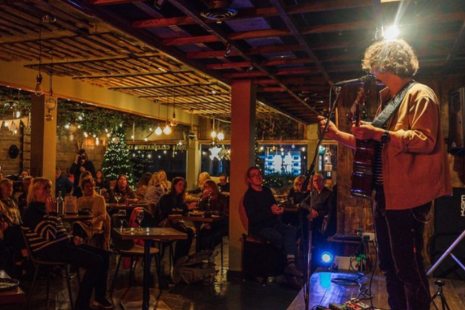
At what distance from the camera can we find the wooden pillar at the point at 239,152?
7438mm

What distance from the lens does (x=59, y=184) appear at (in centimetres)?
1269

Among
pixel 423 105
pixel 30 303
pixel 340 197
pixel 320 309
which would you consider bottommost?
pixel 30 303

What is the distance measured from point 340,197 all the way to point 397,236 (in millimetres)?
4599

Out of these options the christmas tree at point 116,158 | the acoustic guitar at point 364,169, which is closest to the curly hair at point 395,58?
the acoustic guitar at point 364,169

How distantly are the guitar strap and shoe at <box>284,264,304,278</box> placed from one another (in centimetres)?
425

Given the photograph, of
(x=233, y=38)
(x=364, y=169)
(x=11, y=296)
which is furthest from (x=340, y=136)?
(x=233, y=38)

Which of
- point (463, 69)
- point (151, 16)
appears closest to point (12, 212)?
point (151, 16)

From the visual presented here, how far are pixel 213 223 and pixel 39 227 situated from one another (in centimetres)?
324

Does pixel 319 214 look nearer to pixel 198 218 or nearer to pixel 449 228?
pixel 198 218

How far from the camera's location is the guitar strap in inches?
109

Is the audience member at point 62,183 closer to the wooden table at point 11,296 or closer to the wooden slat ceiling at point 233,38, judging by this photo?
the wooden slat ceiling at point 233,38

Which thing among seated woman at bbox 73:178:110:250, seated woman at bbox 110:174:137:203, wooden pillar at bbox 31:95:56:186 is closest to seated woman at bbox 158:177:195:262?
seated woman at bbox 73:178:110:250

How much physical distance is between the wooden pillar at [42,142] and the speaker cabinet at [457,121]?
25.4 ft

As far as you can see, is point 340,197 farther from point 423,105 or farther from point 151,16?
point 423,105
